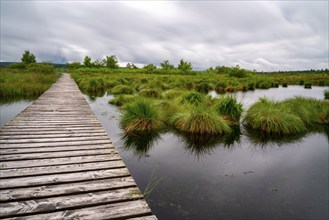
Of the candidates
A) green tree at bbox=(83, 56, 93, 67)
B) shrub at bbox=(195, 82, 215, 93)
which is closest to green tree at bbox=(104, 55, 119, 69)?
green tree at bbox=(83, 56, 93, 67)

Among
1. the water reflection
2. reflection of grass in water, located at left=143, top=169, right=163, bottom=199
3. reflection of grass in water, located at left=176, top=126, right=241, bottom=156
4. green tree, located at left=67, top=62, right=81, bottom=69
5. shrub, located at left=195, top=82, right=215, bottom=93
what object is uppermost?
green tree, located at left=67, top=62, right=81, bottom=69

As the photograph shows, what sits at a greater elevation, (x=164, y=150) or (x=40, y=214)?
(x=40, y=214)

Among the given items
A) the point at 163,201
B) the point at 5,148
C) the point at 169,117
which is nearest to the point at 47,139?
the point at 5,148

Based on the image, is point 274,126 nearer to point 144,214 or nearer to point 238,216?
point 238,216

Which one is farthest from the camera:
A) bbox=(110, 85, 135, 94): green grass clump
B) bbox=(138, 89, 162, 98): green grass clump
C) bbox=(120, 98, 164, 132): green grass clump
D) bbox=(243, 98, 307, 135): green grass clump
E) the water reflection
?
bbox=(110, 85, 135, 94): green grass clump

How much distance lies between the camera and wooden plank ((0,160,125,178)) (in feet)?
9.80

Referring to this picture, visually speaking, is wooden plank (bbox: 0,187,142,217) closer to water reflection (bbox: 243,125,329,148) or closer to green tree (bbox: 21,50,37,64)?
water reflection (bbox: 243,125,329,148)

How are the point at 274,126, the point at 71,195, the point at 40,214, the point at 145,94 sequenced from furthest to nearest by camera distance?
the point at 145,94 < the point at 274,126 < the point at 71,195 < the point at 40,214

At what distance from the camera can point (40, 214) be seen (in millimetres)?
2201

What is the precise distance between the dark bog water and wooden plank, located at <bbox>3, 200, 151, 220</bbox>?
91cm

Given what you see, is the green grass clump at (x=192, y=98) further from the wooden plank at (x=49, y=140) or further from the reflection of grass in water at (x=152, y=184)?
the reflection of grass in water at (x=152, y=184)

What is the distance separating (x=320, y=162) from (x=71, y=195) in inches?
224

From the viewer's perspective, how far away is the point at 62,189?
267cm

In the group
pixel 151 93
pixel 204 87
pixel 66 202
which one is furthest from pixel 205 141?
pixel 204 87
